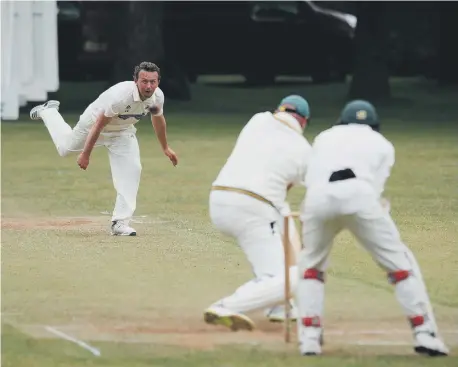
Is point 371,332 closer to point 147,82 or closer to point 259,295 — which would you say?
point 259,295

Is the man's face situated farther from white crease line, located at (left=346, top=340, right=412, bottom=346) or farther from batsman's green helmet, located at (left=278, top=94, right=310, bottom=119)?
white crease line, located at (left=346, top=340, right=412, bottom=346)

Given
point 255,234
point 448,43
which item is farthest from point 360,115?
point 448,43

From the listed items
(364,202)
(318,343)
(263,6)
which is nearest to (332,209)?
(364,202)

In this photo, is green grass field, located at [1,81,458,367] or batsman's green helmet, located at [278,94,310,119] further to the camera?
batsman's green helmet, located at [278,94,310,119]

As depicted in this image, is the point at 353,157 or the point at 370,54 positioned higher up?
the point at 353,157

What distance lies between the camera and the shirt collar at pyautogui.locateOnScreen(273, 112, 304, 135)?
34.0ft

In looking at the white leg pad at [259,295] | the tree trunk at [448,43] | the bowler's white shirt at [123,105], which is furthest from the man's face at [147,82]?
the tree trunk at [448,43]

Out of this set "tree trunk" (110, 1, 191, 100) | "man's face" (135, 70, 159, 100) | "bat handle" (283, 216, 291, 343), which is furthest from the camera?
"tree trunk" (110, 1, 191, 100)

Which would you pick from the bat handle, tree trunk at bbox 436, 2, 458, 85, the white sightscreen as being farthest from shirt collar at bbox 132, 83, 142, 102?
tree trunk at bbox 436, 2, 458, 85

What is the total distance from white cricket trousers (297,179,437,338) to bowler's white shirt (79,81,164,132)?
17.4 ft

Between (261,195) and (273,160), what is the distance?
258 millimetres

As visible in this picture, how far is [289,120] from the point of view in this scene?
409 inches

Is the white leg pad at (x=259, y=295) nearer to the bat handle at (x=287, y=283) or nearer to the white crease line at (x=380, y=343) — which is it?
the bat handle at (x=287, y=283)

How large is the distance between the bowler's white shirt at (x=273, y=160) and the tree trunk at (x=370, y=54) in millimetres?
23413
